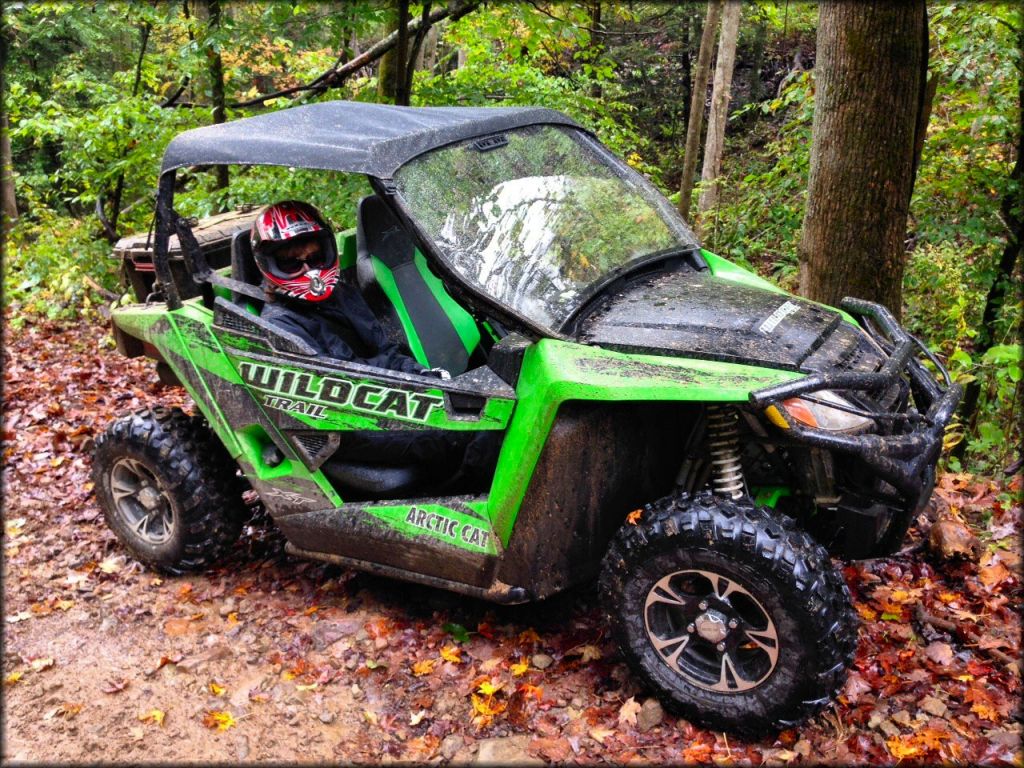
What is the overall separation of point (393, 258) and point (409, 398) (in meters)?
1.15

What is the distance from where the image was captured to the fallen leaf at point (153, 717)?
3.31m

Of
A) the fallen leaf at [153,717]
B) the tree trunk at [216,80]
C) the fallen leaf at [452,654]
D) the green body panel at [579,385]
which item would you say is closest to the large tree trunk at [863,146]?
the green body panel at [579,385]

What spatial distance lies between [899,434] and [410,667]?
84.4 inches

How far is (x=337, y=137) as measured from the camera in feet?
11.1

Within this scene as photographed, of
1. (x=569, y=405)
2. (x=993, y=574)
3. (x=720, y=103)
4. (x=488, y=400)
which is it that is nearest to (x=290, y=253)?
(x=488, y=400)

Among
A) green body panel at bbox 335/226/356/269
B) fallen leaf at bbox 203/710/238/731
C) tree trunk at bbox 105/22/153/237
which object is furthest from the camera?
tree trunk at bbox 105/22/153/237

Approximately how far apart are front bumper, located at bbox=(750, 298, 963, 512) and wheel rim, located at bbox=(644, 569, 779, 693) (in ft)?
1.96

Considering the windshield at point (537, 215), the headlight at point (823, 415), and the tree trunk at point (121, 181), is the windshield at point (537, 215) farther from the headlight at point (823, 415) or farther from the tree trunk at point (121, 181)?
the tree trunk at point (121, 181)

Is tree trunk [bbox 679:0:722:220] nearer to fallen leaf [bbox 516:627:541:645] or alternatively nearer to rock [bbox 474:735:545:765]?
fallen leaf [bbox 516:627:541:645]

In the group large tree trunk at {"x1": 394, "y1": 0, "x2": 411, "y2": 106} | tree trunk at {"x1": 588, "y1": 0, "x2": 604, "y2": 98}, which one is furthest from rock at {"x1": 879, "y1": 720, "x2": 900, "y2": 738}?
tree trunk at {"x1": 588, "y1": 0, "x2": 604, "y2": 98}

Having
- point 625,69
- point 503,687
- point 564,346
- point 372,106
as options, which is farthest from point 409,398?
point 625,69

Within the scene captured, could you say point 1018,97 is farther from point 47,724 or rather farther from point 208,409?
point 47,724

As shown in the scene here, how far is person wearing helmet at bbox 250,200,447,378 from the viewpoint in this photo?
3.75m

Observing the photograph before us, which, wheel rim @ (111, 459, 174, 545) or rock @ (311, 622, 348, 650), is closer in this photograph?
rock @ (311, 622, 348, 650)
